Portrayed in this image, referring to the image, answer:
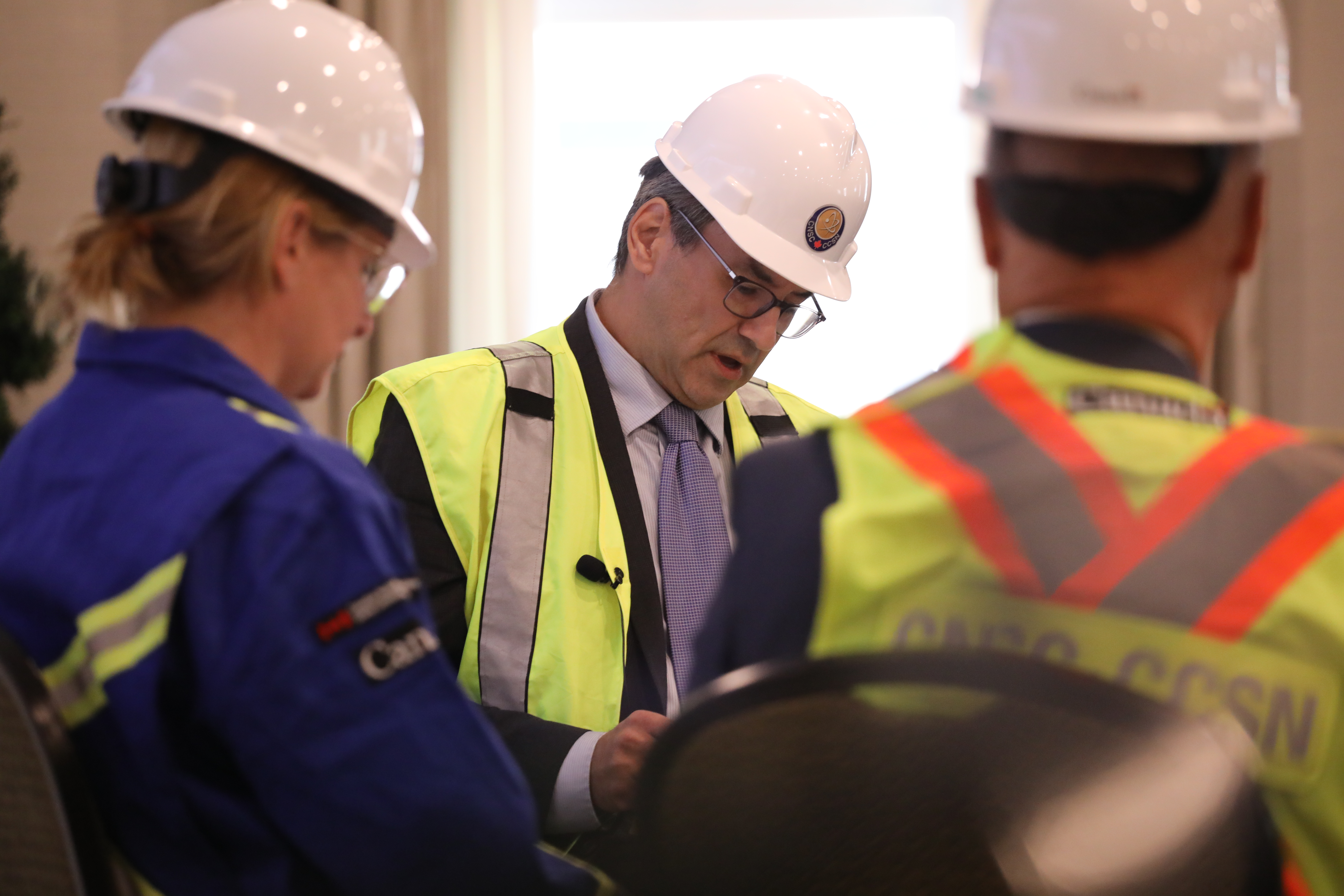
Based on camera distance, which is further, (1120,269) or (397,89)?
(397,89)

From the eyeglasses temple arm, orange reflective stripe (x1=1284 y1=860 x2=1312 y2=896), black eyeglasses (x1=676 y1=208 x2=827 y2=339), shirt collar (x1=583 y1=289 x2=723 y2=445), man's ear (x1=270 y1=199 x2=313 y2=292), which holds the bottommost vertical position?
shirt collar (x1=583 y1=289 x2=723 y2=445)

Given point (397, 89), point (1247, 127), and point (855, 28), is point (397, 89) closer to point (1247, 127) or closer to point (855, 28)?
point (1247, 127)

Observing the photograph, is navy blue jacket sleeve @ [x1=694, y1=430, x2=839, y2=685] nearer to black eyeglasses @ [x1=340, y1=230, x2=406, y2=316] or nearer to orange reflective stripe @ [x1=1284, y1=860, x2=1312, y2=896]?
orange reflective stripe @ [x1=1284, y1=860, x2=1312, y2=896]

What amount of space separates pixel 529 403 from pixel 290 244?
0.71 m

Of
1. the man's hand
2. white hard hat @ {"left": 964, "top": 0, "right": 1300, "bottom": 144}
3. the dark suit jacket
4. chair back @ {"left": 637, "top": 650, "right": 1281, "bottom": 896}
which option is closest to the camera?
chair back @ {"left": 637, "top": 650, "right": 1281, "bottom": 896}

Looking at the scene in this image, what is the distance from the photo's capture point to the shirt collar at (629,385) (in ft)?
5.64

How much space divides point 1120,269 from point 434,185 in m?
2.78

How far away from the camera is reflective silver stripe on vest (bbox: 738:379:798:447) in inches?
74.8

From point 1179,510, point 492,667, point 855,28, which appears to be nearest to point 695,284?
point 492,667

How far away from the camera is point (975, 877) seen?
1.91 feet

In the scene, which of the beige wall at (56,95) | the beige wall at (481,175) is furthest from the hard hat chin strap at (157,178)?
the beige wall at (56,95)

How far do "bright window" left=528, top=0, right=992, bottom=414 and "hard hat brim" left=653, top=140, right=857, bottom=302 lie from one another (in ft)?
5.49

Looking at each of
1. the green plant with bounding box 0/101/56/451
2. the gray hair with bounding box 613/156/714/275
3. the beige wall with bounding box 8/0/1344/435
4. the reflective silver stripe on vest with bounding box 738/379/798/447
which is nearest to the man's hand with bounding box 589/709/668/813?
the reflective silver stripe on vest with bounding box 738/379/798/447

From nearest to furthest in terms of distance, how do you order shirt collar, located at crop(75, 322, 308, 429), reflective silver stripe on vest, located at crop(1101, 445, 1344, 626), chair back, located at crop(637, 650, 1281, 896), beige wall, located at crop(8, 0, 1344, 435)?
chair back, located at crop(637, 650, 1281, 896), reflective silver stripe on vest, located at crop(1101, 445, 1344, 626), shirt collar, located at crop(75, 322, 308, 429), beige wall, located at crop(8, 0, 1344, 435)
